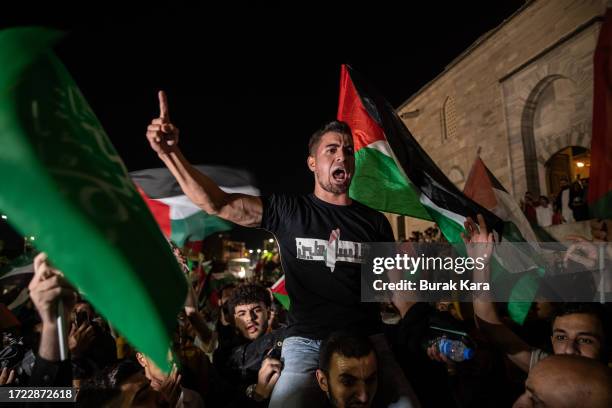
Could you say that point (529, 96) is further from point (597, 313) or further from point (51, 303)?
point (51, 303)

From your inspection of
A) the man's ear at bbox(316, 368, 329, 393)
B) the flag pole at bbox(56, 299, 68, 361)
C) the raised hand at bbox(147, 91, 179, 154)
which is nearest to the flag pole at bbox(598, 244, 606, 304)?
the man's ear at bbox(316, 368, 329, 393)

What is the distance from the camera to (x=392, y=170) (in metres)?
4.20

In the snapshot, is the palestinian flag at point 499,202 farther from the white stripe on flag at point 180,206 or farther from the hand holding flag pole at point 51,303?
the white stripe on flag at point 180,206

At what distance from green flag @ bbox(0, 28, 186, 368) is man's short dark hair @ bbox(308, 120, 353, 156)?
1612 millimetres

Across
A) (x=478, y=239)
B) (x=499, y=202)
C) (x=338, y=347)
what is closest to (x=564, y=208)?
(x=499, y=202)

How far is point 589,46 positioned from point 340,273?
14.5m

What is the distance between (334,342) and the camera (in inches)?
87.8

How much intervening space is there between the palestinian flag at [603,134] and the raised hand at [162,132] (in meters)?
3.57

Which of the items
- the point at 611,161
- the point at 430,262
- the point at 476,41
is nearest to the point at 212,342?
the point at 430,262

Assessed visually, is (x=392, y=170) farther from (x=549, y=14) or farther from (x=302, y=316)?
(x=549, y=14)

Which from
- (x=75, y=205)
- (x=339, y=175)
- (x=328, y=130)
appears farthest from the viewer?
(x=328, y=130)

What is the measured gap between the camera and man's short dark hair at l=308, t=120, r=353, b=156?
9.14 feet

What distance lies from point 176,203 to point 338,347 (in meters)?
4.91

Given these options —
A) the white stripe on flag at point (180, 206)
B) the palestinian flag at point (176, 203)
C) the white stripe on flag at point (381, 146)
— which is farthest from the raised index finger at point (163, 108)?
the white stripe on flag at point (180, 206)
